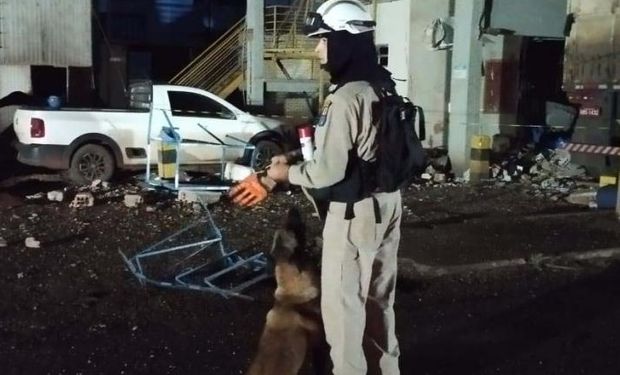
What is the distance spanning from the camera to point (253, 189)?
13.3ft

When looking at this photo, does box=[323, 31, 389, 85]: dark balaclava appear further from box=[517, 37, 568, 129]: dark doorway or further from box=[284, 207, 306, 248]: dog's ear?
box=[517, 37, 568, 129]: dark doorway

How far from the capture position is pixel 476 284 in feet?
24.6

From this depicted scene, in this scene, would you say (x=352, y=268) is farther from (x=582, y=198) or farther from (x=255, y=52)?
(x=255, y=52)

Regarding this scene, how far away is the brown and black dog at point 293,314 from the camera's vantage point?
407 centimetres

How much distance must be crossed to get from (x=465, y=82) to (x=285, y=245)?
11.5 m

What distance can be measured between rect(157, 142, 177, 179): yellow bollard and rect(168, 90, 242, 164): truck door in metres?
2.44

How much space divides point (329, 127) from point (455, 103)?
463 inches

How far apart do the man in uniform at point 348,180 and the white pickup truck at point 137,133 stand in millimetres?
8752

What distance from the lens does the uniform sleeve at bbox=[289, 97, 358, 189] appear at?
12.8ft

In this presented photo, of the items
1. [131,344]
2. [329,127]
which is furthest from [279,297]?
[131,344]

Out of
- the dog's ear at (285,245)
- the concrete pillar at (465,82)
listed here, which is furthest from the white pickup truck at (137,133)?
the dog's ear at (285,245)

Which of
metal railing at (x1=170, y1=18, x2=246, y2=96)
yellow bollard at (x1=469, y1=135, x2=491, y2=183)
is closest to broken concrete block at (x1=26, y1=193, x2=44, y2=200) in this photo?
yellow bollard at (x1=469, y1=135, x2=491, y2=183)

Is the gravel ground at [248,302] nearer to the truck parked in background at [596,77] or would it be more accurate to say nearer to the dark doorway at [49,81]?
the truck parked in background at [596,77]

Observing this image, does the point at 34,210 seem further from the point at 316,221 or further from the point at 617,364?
the point at 617,364
